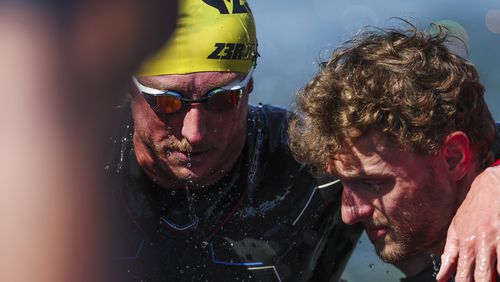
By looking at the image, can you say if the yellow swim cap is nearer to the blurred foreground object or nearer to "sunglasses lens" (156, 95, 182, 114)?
"sunglasses lens" (156, 95, 182, 114)

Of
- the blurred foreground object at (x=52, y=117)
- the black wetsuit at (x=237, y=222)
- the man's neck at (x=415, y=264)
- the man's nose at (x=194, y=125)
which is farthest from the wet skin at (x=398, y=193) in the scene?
the blurred foreground object at (x=52, y=117)

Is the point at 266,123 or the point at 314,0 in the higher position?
the point at 266,123

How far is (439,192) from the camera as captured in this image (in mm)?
3035

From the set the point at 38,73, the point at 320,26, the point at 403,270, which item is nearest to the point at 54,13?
the point at 38,73

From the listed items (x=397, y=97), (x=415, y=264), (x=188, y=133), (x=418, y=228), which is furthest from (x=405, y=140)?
(x=188, y=133)

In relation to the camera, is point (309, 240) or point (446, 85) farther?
point (309, 240)

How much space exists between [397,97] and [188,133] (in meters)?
0.89

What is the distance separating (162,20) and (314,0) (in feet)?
26.5

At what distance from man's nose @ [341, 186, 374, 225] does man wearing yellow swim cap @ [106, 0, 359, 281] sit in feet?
1.24

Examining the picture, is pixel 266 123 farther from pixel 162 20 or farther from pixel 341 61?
pixel 162 20

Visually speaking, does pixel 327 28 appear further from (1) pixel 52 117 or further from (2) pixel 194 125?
(1) pixel 52 117

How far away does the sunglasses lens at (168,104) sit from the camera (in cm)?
335

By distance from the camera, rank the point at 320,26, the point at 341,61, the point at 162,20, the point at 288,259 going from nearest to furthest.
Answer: the point at 162,20, the point at 341,61, the point at 288,259, the point at 320,26

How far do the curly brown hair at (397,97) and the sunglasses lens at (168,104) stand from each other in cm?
55
